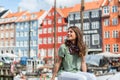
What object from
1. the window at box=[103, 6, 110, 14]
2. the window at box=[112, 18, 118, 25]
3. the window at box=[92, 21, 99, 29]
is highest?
the window at box=[103, 6, 110, 14]

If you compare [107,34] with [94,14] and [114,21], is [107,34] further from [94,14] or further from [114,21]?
[94,14]

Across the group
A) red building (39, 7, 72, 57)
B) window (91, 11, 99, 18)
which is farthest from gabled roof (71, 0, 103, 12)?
red building (39, 7, 72, 57)

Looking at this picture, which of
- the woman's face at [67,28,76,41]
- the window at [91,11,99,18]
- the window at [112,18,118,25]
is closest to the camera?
the woman's face at [67,28,76,41]

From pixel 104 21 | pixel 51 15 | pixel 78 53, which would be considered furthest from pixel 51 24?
pixel 78 53

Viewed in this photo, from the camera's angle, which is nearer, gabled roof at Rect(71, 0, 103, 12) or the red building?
gabled roof at Rect(71, 0, 103, 12)

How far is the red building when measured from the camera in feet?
210

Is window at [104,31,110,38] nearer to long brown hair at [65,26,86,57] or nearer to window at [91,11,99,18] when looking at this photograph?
window at [91,11,99,18]

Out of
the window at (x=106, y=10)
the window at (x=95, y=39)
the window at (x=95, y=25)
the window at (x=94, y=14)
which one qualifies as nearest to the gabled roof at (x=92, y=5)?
the window at (x=94, y=14)

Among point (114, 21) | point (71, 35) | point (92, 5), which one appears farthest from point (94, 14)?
point (71, 35)

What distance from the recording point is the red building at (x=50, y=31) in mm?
63881

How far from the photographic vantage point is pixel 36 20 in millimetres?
69062

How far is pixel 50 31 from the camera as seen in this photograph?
65.9 metres

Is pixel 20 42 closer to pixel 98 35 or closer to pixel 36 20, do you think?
pixel 36 20

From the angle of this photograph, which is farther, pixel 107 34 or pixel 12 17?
pixel 12 17
